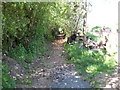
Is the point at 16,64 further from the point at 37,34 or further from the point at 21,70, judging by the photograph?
the point at 37,34

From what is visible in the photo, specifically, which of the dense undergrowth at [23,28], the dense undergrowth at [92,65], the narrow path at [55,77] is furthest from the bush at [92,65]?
the dense undergrowth at [23,28]

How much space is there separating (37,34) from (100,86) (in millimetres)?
6003

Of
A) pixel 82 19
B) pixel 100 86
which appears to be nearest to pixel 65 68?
pixel 100 86

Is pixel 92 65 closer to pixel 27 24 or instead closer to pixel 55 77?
pixel 55 77

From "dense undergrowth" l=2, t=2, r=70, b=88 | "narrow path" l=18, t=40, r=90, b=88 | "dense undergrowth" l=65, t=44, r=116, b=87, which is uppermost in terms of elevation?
"dense undergrowth" l=2, t=2, r=70, b=88

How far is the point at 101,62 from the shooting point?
7121 millimetres

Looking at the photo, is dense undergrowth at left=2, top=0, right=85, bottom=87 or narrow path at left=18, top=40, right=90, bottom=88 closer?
narrow path at left=18, top=40, right=90, bottom=88

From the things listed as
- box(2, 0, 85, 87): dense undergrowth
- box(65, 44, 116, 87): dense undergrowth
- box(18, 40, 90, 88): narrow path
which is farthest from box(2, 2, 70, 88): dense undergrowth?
box(65, 44, 116, 87): dense undergrowth

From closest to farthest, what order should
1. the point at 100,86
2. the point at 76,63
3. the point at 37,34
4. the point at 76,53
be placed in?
the point at 100,86 < the point at 76,63 < the point at 76,53 < the point at 37,34

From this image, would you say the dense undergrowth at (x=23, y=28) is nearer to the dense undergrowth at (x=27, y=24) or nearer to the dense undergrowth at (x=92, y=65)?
the dense undergrowth at (x=27, y=24)

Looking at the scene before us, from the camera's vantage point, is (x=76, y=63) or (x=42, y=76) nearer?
(x=42, y=76)

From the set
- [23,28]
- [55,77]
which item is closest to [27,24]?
[23,28]

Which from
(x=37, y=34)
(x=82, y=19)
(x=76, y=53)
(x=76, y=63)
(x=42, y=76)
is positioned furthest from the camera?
(x=82, y=19)

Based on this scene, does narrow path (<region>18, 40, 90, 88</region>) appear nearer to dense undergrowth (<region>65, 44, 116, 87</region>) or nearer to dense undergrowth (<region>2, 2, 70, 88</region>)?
dense undergrowth (<region>65, 44, 116, 87</region>)
